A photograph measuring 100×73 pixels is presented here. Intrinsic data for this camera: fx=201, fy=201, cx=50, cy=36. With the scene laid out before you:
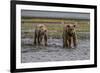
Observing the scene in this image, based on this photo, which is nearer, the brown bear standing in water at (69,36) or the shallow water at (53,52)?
the shallow water at (53,52)

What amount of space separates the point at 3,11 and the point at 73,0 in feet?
2.24

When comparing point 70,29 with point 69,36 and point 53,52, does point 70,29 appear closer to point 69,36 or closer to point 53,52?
point 69,36

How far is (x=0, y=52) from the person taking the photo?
173cm

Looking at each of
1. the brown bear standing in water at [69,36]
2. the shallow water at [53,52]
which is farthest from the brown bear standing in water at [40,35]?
the brown bear standing in water at [69,36]

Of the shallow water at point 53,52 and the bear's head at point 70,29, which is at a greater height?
the bear's head at point 70,29

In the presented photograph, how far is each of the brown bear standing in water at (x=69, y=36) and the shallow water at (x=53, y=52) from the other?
4 centimetres

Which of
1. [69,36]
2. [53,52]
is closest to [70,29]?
[69,36]

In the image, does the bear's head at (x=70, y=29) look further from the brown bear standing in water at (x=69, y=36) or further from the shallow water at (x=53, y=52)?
the shallow water at (x=53, y=52)

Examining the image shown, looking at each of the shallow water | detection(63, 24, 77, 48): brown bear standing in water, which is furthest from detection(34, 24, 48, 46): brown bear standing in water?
detection(63, 24, 77, 48): brown bear standing in water

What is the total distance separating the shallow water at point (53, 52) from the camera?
70.9 inches

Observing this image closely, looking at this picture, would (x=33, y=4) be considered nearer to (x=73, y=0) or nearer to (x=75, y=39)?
(x=73, y=0)

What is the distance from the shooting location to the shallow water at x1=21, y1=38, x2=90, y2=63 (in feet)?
5.91

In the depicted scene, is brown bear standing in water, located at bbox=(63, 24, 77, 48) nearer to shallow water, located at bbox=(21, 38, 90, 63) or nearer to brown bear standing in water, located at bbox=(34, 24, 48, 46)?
shallow water, located at bbox=(21, 38, 90, 63)

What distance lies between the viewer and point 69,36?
6.40ft
